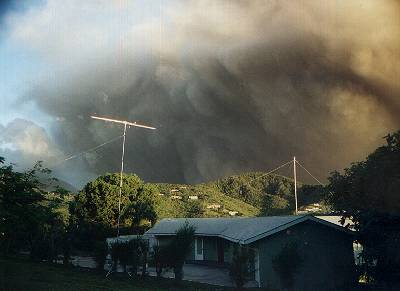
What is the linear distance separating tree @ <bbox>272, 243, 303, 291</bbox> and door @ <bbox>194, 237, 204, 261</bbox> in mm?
14555

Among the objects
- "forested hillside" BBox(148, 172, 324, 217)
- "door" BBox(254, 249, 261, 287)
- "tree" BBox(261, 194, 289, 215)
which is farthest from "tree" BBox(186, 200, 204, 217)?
"door" BBox(254, 249, 261, 287)

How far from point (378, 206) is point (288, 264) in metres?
5.58

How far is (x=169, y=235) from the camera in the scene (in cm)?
3828

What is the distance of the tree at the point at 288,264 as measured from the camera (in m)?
22.2

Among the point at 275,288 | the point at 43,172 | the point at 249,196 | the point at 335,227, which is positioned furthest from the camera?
the point at 249,196

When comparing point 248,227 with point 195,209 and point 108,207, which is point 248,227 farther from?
point 195,209

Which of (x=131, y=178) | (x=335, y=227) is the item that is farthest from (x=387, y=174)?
(x=131, y=178)

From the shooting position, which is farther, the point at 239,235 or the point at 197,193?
the point at 197,193

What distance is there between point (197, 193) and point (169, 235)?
68.4m

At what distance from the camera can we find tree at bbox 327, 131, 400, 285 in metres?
19.8

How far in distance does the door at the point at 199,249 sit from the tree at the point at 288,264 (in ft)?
47.8

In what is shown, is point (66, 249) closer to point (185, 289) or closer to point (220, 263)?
point (220, 263)

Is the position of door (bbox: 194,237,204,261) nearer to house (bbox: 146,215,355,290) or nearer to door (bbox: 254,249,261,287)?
house (bbox: 146,215,355,290)

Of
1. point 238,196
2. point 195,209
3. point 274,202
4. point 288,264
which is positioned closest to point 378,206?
point 288,264
